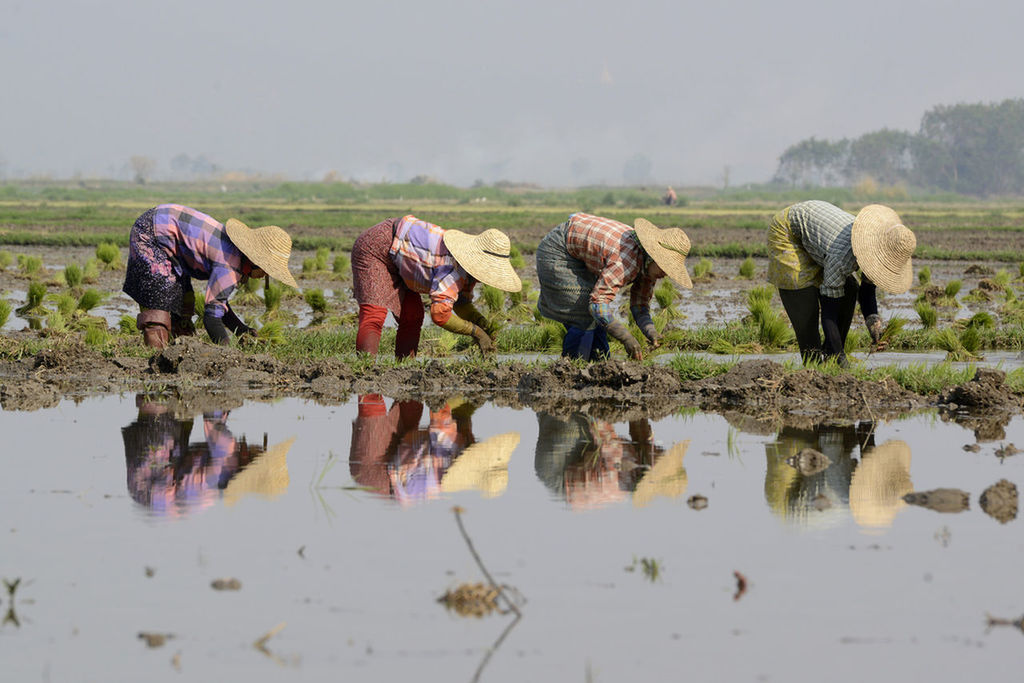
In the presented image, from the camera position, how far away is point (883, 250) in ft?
28.0

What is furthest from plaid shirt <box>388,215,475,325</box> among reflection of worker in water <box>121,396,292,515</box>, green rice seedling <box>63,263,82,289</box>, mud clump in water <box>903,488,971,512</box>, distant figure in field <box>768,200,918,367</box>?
green rice seedling <box>63,263,82,289</box>

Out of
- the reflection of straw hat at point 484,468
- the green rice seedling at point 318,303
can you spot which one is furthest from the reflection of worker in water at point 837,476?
the green rice seedling at point 318,303

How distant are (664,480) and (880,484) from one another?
95 centimetres

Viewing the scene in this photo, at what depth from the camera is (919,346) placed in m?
11.5

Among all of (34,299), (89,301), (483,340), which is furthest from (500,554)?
(34,299)

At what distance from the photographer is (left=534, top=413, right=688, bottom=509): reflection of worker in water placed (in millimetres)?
5625

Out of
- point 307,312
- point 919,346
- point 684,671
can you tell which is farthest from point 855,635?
point 307,312

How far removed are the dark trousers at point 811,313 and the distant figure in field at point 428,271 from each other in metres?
1.95

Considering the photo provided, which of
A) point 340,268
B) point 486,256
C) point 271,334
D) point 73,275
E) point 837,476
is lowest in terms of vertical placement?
point 340,268

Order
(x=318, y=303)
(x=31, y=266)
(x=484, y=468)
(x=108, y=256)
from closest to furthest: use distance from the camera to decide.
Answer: (x=484, y=468) < (x=318, y=303) < (x=31, y=266) < (x=108, y=256)

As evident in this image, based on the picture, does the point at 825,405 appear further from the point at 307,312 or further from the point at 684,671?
the point at 307,312

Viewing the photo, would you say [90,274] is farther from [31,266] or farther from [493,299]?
[493,299]

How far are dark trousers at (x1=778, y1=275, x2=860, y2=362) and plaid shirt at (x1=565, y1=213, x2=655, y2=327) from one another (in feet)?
3.41

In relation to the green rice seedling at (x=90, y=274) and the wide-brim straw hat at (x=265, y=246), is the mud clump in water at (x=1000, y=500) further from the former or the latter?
the green rice seedling at (x=90, y=274)
